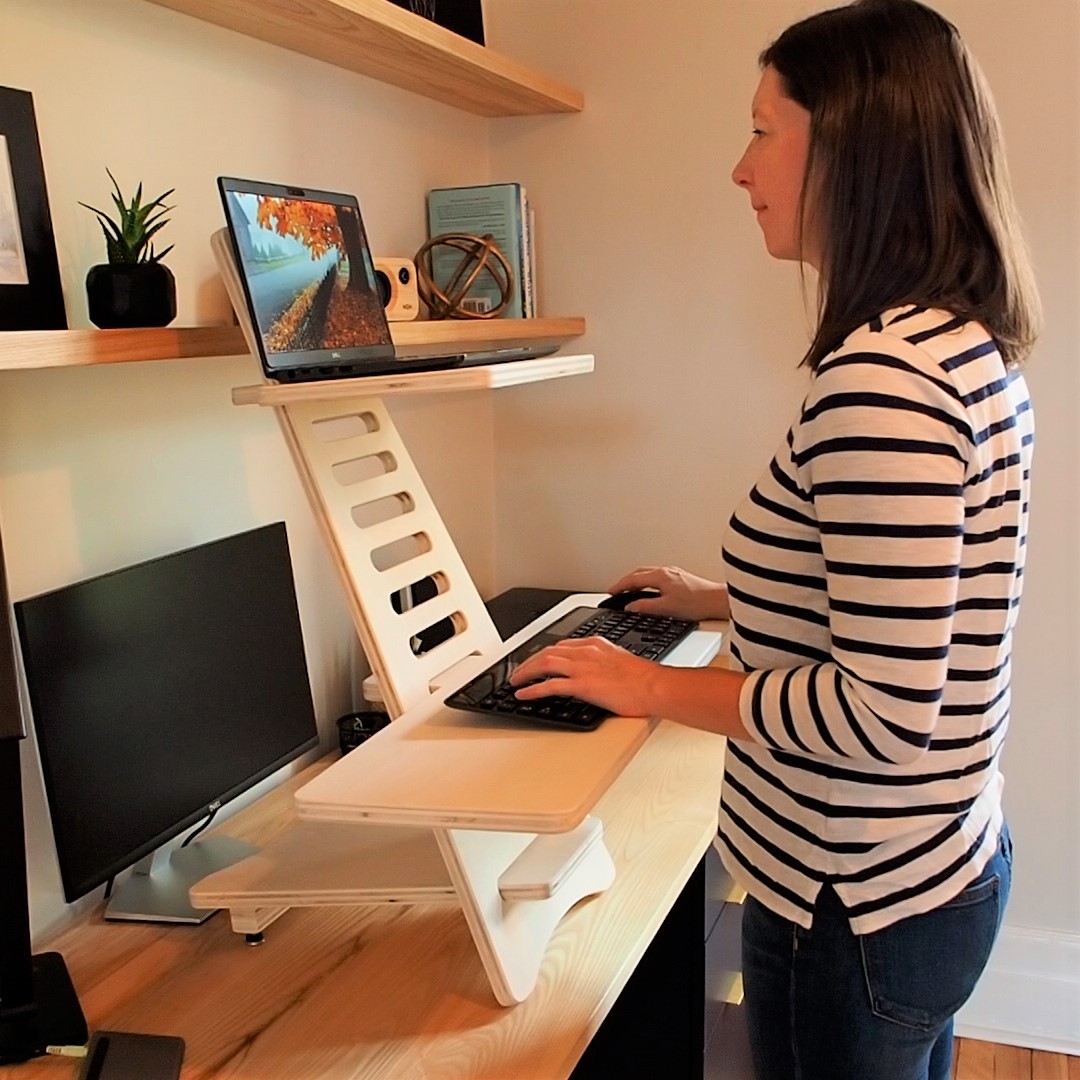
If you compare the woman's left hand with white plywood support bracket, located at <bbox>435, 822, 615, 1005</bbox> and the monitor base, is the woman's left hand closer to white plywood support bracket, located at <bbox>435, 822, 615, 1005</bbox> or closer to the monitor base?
white plywood support bracket, located at <bbox>435, 822, 615, 1005</bbox>

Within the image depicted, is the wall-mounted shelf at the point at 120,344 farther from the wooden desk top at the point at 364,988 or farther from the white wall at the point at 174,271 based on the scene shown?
the wooden desk top at the point at 364,988


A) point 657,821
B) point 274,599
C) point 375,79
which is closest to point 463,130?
point 375,79

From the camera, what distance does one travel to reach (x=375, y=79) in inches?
78.6

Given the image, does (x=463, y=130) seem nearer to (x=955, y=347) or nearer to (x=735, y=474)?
(x=735, y=474)

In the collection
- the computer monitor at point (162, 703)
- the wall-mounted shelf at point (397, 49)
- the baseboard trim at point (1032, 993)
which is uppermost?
the wall-mounted shelf at point (397, 49)

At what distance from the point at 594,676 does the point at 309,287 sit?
2.04 ft

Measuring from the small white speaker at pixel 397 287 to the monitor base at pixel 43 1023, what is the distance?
1079 mm

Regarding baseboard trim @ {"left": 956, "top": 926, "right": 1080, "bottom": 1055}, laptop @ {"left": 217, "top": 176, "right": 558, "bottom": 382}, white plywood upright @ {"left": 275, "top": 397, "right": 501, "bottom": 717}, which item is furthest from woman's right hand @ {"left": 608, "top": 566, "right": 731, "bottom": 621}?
baseboard trim @ {"left": 956, "top": 926, "right": 1080, "bottom": 1055}

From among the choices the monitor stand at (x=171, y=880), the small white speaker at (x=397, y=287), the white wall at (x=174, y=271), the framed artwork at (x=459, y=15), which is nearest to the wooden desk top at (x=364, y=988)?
the monitor stand at (x=171, y=880)

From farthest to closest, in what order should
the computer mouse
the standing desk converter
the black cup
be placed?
1. the black cup
2. the computer mouse
3. the standing desk converter

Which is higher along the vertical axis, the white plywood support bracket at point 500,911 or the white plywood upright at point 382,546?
the white plywood upright at point 382,546

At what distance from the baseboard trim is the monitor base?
1783 mm

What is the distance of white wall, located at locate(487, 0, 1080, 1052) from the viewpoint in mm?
2145

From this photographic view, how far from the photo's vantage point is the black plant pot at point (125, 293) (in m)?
1.31
